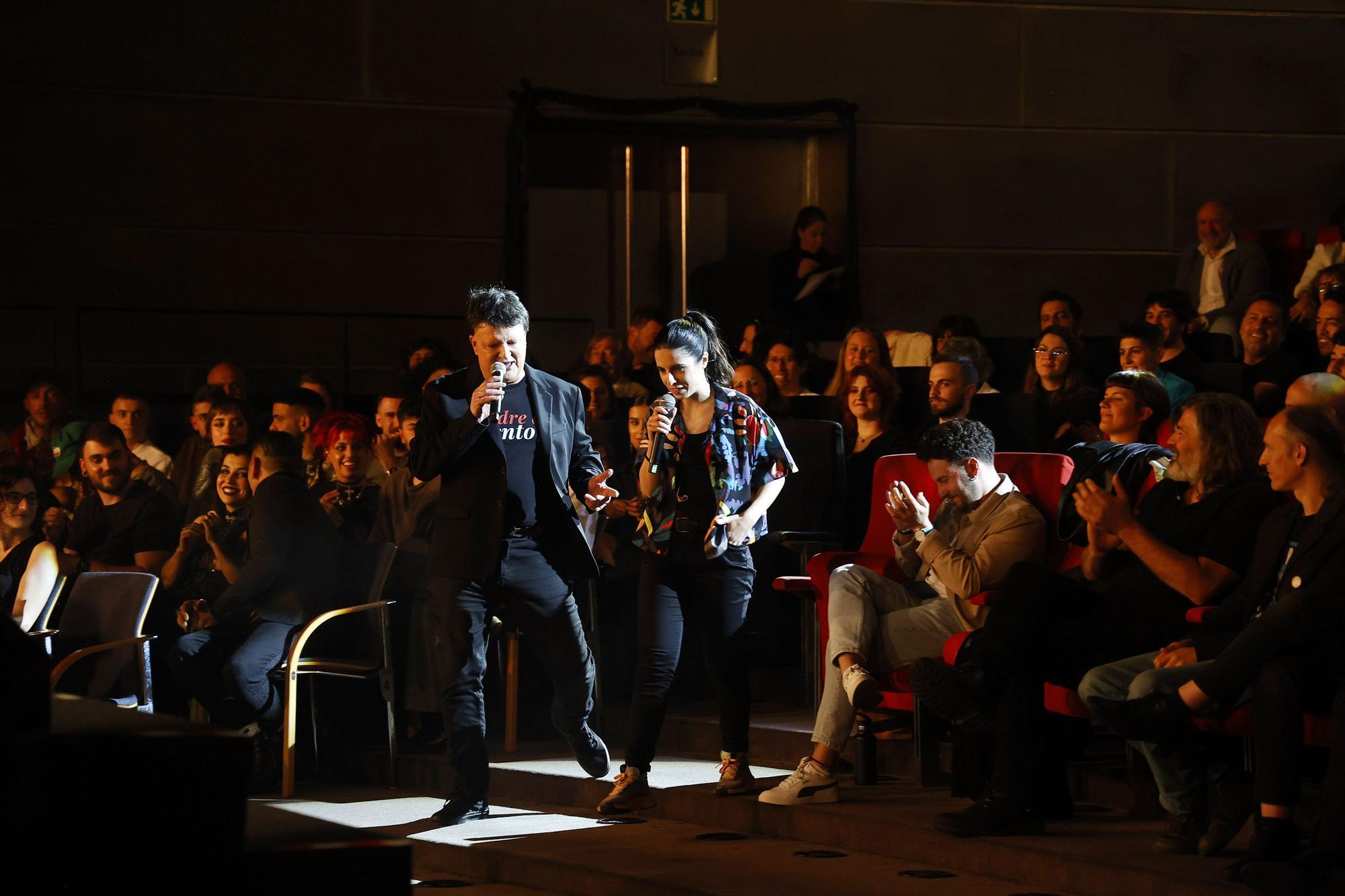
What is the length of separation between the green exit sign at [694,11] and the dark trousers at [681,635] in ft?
17.7

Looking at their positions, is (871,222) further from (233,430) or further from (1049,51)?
(233,430)

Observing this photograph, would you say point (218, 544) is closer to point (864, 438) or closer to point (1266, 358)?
point (864, 438)

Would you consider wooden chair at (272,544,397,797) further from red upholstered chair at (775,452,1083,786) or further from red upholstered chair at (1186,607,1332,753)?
red upholstered chair at (1186,607,1332,753)

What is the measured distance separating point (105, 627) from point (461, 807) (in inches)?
58.4

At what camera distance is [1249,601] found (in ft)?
11.2

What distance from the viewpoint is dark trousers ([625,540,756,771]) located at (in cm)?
433

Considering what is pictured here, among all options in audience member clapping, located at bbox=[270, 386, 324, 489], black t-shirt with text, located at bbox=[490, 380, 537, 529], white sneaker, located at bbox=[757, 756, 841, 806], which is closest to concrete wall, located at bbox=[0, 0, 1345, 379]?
audience member clapping, located at bbox=[270, 386, 324, 489]

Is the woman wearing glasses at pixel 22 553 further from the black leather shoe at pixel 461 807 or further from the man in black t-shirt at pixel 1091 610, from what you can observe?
the man in black t-shirt at pixel 1091 610

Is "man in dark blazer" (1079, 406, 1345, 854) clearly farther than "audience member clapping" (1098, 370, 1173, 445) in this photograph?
No

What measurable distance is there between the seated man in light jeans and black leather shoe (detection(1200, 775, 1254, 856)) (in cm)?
81

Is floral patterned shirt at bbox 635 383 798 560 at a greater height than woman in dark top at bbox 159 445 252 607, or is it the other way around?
floral patterned shirt at bbox 635 383 798 560

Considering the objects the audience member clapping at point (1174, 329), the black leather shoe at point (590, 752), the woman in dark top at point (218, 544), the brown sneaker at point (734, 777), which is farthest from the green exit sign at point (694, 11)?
the brown sneaker at point (734, 777)

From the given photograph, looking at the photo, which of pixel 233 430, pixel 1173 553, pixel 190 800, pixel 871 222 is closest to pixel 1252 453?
pixel 1173 553

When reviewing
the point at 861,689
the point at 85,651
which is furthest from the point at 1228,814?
the point at 85,651
